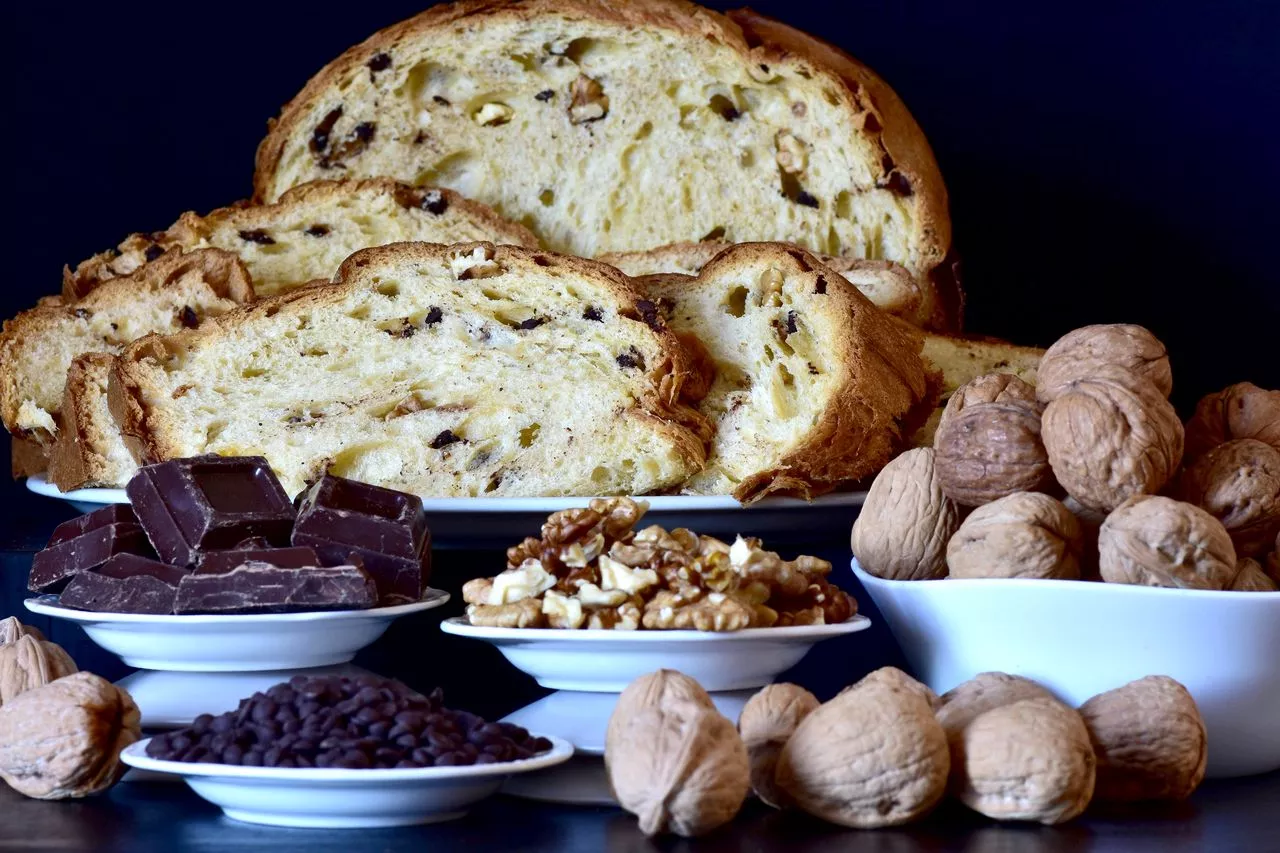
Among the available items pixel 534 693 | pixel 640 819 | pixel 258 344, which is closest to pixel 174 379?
pixel 258 344

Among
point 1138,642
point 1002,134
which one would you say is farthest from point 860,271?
point 1138,642

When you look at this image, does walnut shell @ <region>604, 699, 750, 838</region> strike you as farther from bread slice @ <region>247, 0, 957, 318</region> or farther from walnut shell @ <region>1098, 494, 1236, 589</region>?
bread slice @ <region>247, 0, 957, 318</region>

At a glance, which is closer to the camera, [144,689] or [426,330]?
[144,689]

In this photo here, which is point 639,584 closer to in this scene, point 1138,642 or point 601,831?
point 601,831

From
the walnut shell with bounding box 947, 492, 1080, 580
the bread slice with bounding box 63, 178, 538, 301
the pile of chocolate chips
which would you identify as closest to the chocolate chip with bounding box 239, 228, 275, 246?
the bread slice with bounding box 63, 178, 538, 301

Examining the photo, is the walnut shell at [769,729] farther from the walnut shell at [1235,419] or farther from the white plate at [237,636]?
the walnut shell at [1235,419]

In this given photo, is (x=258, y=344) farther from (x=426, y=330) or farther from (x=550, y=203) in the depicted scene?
(x=550, y=203)
